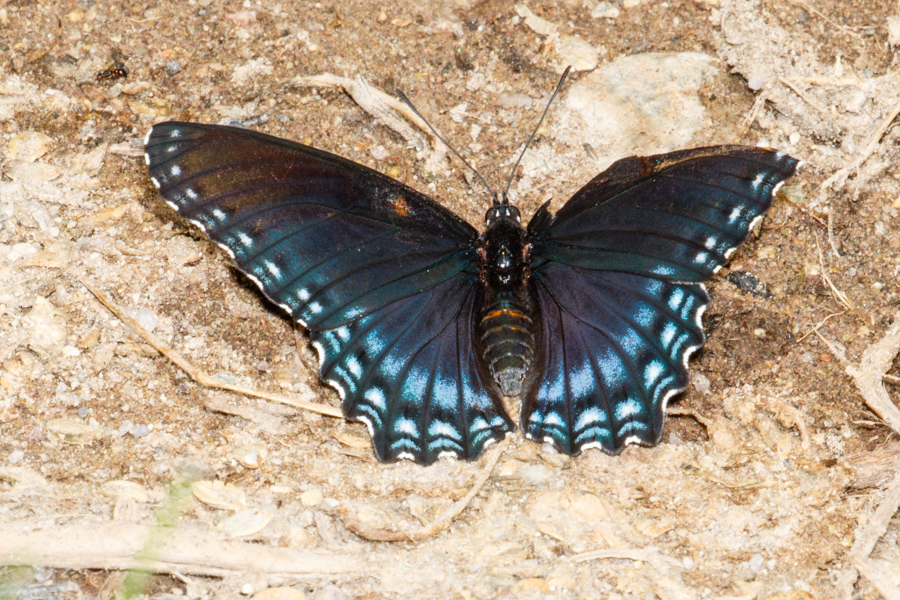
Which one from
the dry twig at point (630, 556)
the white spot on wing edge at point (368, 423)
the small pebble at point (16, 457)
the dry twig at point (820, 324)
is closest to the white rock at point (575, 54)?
the dry twig at point (820, 324)

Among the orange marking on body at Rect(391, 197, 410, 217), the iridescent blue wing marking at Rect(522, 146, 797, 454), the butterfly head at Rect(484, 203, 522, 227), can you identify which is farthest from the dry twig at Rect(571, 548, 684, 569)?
the orange marking on body at Rect(391, 197, 410, 217)

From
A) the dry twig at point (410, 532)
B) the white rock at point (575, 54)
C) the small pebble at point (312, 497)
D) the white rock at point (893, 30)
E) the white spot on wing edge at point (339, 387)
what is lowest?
the dry twig at point (410, 532)

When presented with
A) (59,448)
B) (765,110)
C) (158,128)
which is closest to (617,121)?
(765,110)

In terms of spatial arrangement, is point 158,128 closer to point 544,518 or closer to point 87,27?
point 87,27

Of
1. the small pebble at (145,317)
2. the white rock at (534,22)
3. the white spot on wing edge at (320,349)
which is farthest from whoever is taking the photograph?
the white rock at (534,22)

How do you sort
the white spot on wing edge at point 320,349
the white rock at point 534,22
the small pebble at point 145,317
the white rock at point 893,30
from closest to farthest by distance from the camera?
1. the white spot on wing edge at point 320,349
2. the small pebble at point 145,317
3. the white rock at point 893,30
4. the white rock at point 534,22

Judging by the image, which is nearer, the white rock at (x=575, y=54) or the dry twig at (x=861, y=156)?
the dry twig at (x=861, y=156)

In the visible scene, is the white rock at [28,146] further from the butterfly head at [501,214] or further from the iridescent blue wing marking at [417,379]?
the butterfly head at [501,214]

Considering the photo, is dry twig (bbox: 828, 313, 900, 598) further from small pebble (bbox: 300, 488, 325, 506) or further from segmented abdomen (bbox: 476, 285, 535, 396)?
small pebble (bbox: 300, 488, 325, 506)

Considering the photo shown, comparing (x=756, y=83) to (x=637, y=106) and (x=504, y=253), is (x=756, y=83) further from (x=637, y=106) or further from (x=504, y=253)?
(x=504, y=253)
